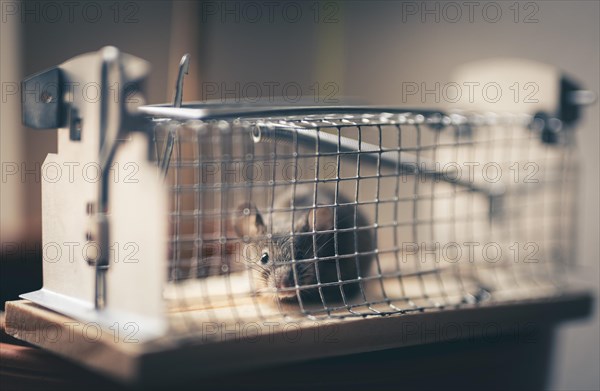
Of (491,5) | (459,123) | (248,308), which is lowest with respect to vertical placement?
(248,308)

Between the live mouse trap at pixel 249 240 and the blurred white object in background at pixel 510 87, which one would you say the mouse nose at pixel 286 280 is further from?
the blurred white object in background at pixel 510 87

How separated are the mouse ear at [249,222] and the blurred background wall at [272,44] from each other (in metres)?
0.72

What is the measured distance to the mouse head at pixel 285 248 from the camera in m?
0.88

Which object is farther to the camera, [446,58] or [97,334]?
[446,58]

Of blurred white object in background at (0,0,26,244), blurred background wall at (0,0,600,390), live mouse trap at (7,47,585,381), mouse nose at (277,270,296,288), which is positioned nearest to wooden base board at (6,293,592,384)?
live mouse trap at (7,47,585,381)

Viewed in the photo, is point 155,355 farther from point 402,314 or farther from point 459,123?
point 459,123

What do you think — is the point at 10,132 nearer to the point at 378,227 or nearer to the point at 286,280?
the point at 286,280

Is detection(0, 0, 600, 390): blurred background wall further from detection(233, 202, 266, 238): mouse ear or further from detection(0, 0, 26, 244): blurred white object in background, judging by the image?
detection(233, 202, 266, 238): mouse ear

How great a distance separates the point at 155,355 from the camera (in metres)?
0.65

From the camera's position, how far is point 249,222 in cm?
93

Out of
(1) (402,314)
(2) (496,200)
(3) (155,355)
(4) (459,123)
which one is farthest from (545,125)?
(3) (155,355)

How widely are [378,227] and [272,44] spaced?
161 centimetres

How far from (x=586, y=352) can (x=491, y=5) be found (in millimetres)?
823

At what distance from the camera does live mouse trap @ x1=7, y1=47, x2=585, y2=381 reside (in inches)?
26.9
